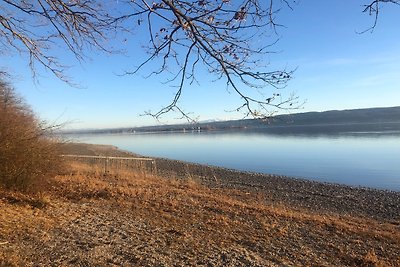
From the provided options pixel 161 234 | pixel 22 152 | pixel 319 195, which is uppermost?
pixel 22 152

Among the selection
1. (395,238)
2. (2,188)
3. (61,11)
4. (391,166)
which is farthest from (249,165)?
(61,11)

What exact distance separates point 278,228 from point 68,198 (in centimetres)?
616

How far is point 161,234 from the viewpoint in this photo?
8773 mm

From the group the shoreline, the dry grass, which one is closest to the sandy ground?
the dry grass

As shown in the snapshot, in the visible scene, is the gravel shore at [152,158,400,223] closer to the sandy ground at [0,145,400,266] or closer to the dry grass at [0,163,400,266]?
the sandy ground at [0,145,400,266]

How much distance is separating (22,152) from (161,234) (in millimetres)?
A: 4652

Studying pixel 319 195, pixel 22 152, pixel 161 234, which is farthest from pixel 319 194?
pixel 22 152

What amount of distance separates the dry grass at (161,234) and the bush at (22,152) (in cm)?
62

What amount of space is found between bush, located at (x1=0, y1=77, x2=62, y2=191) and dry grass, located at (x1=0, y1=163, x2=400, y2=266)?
0.62m

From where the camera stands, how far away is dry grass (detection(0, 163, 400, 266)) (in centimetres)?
687

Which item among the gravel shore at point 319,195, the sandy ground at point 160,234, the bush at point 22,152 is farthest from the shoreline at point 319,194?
the sandy ground at point 160,234

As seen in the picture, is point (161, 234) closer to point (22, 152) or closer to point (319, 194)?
point (22, 152)

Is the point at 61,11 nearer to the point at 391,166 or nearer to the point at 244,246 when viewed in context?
the point at 244,246

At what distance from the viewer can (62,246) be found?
693 centimetres
